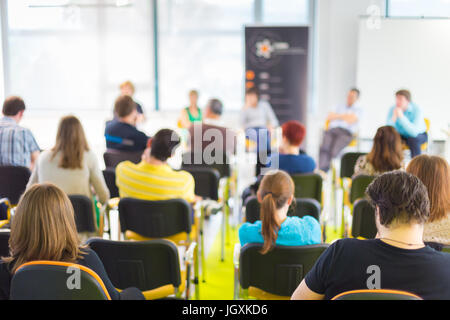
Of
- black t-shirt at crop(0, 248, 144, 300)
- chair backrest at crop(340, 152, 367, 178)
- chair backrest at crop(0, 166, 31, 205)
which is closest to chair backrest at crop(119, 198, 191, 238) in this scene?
chair backrest at crop(0, 166, 31, 205)

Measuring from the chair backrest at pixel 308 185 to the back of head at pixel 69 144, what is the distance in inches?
62.7

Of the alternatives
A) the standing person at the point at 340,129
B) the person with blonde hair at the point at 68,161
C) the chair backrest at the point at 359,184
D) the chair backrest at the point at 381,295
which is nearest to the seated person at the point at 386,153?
the chair backrest at the point at 359,184

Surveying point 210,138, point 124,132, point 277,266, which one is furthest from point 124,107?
point 277,266

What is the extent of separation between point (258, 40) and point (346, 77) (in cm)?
154

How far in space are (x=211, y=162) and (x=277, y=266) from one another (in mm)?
2469

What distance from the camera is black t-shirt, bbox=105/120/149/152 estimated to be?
15.7 ft

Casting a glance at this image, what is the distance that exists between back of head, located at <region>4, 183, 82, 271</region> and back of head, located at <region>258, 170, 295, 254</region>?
2.97 ft

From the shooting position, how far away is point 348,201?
4207mm

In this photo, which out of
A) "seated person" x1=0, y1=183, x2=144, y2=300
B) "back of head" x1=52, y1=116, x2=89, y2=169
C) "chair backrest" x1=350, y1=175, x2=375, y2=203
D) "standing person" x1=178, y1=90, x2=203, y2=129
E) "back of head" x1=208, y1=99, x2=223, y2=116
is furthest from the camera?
"standing person" x1=178, y1=90, x2=203, y2=129

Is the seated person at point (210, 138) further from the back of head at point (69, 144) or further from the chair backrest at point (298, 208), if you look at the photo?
the chair backrest at point (298, 208)

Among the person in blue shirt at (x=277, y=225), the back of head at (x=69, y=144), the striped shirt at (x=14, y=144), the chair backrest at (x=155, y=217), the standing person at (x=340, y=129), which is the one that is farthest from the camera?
the standing person at (x=340, y=129)

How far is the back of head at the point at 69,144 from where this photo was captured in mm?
3619

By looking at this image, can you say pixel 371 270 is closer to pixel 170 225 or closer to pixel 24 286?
pixel 24 286

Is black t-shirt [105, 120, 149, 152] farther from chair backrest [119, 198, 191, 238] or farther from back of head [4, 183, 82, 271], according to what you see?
back of head [4, 183, 82, 271]
